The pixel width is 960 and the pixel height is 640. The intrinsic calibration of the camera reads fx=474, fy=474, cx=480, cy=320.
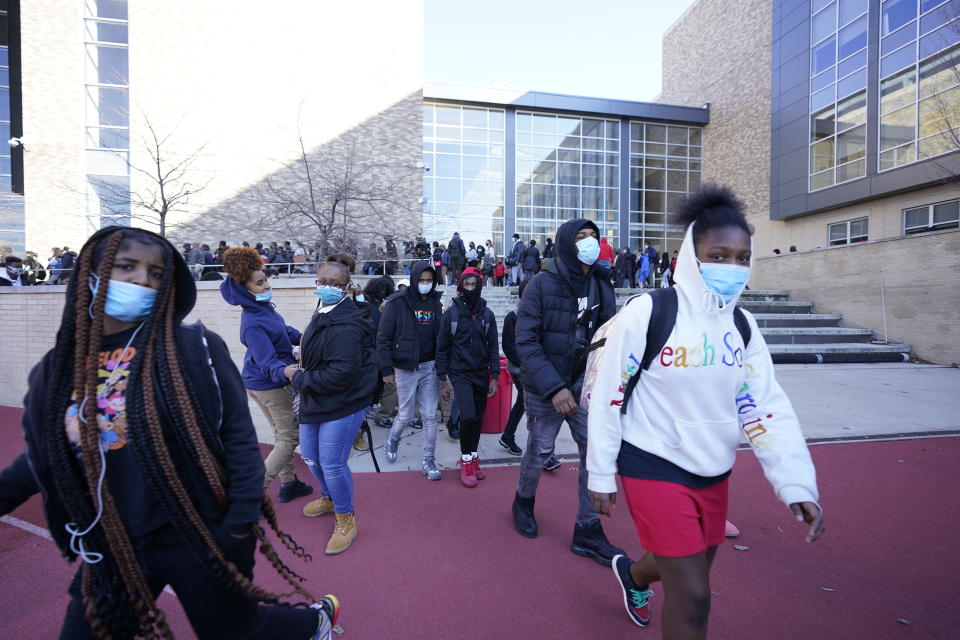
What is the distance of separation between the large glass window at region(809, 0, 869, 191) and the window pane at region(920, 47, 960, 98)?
8.16 feet

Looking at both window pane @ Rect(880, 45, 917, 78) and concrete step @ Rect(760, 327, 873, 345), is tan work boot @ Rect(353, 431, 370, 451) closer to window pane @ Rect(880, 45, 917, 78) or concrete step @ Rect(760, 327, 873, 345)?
concrete step @ Rect(760, 327, 873, 345)

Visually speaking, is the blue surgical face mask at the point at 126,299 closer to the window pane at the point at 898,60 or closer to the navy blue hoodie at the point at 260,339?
the navy blue hoodie at the point at 260,339

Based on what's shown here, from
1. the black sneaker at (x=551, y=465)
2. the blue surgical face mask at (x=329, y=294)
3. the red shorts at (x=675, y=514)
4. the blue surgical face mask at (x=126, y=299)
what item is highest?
the blue surgical face mask at (x=329, y=294)

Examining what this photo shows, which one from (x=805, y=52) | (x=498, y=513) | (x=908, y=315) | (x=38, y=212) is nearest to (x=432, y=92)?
(x=805, y=52)

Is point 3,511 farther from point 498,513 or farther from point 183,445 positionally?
point 498,513

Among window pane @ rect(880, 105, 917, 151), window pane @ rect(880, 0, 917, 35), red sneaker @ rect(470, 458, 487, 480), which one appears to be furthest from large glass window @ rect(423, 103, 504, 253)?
red sneaker @ rect(470, 458, 487, 480)

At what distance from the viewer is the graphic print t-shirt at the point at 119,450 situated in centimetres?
155

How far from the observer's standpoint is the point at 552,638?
8.42 feet

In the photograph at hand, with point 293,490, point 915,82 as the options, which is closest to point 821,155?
point 915,82

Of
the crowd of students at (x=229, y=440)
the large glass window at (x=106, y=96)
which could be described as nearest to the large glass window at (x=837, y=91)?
the crowd of students at (x=229, y=440)

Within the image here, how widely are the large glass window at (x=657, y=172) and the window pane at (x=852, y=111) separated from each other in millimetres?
9193

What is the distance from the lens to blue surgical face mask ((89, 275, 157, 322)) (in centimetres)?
160

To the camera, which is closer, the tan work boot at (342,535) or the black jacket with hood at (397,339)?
the tan work boot at (342,535)

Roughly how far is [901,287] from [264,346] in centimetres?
1653
